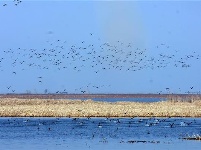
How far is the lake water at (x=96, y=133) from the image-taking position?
4153cm

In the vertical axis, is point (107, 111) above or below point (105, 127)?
above

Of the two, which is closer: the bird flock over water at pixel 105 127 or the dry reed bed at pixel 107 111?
the bird flock over water at pixel 105 127

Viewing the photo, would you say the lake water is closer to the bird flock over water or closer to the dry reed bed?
the bird flock over water

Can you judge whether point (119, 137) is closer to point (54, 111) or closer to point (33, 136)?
point (33, 136)

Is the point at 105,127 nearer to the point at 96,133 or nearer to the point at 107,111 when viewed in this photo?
the point at 96,133

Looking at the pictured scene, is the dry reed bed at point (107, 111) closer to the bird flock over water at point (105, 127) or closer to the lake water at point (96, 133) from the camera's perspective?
the bird flock over water at point (105, 127)

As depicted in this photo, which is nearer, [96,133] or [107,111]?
[96,133]

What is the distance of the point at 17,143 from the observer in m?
43.1

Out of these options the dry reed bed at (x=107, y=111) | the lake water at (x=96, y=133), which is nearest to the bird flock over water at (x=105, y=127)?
the lake water at (x=96, y=133)

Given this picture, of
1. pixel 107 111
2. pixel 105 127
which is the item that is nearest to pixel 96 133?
pixel 105 127

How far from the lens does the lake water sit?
136ft

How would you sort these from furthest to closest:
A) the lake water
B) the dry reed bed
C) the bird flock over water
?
the dry reed bed, the bird flock over water, the lake water

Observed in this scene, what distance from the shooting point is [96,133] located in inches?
2020

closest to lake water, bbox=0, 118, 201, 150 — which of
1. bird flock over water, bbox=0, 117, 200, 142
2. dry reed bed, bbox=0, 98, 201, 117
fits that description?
bird flock over water, bbox=0, 117, 200, 142
